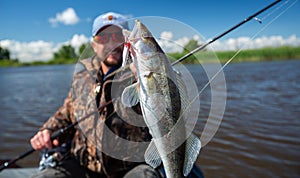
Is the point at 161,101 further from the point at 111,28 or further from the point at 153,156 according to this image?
the point at 111,28

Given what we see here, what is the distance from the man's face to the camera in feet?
12.4

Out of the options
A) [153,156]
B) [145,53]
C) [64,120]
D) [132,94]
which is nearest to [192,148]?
[153,156]

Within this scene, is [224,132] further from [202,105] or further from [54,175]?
[54,175]

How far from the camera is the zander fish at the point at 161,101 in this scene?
169 cm

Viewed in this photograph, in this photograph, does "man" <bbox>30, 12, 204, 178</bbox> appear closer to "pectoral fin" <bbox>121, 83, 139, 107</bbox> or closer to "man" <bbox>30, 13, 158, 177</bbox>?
"man" <bbox>30, 13, 158, 177</bbox>

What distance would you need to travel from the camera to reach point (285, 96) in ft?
40.6

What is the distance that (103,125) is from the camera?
3523 mm

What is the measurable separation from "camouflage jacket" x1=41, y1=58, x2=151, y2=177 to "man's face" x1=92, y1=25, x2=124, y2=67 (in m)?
0.19

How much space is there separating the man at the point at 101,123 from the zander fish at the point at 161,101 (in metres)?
1.30

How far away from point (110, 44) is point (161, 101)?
91.1 inches

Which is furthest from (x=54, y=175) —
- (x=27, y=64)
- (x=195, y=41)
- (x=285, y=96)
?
(x=27, y=64)

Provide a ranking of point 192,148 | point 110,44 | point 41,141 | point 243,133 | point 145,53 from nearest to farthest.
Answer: point 145,53 → point 192,148 → point 41,141 → point 110,44 → point 243,133

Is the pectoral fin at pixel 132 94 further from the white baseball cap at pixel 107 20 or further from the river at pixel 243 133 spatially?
the river at pixel 243 133

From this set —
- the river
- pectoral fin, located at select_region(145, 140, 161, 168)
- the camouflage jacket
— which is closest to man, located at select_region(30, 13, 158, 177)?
the camouflage jacket
